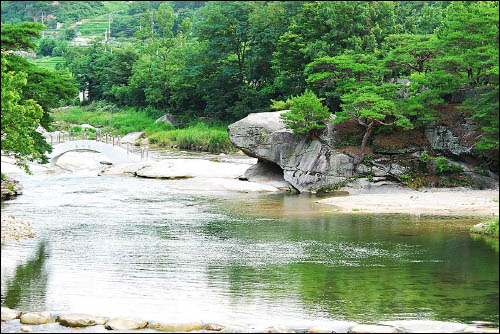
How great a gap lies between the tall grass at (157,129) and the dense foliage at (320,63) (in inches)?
94.3

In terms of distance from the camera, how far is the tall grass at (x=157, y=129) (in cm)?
6181

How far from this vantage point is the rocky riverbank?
15.9m

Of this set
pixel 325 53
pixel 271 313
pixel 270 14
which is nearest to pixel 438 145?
pixel 325 53

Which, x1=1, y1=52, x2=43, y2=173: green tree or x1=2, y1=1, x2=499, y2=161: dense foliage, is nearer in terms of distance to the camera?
x1=1, y1=52, x2=43, y2=173: green tree

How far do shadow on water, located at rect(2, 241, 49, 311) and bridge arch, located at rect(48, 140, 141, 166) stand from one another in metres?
25.3

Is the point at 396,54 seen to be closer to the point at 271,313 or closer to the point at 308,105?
the point at 308,105

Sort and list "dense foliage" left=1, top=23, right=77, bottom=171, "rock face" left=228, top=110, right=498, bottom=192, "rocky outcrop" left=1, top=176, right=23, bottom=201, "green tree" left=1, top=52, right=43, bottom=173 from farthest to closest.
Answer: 1. "rock face" left=228, top=110, right=498, bottom=192
2. "rocky outcrop" left=1, top=176, right=23, bottom=201
3. "dense foliage" left=1, top=23, right=77, bottom=171
4. "green tree" left=1, top=52, right=43, bottom=173

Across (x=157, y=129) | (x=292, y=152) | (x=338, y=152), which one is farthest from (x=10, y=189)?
(x=157, y=129)

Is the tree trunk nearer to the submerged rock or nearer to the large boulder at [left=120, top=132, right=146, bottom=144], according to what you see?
the submerged rock

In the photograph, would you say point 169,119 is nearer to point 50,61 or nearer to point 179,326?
point 50,61

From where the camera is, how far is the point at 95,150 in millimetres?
50719

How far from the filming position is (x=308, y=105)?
136 feet

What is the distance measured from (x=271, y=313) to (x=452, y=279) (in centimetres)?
572

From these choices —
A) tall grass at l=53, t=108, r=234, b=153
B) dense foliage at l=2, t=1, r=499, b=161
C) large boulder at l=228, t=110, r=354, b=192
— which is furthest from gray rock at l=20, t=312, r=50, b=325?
tall grass at l=53, t=108, r=234, b=153
